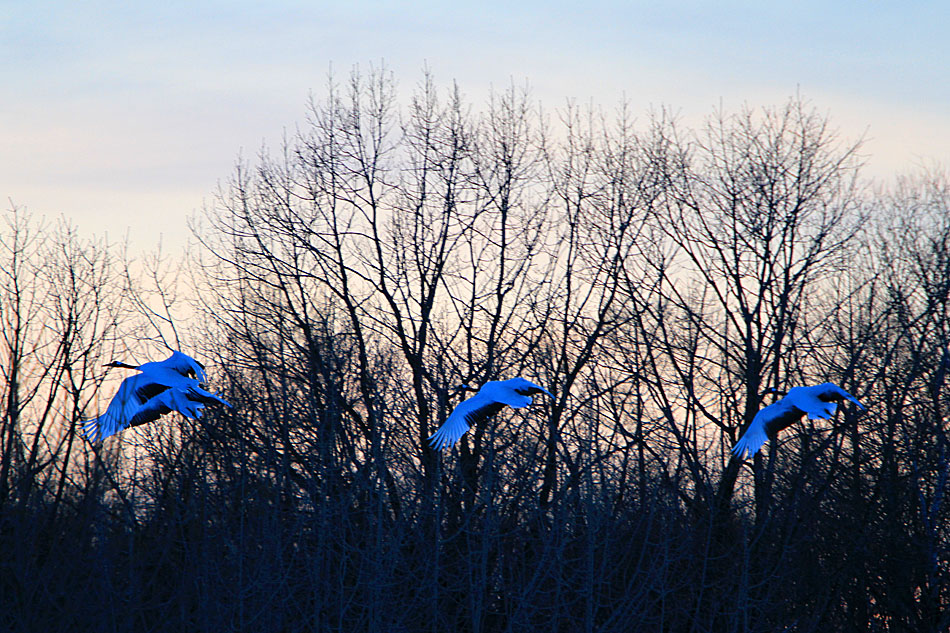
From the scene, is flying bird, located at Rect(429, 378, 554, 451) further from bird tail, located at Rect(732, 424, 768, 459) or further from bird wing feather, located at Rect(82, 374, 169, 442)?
bird wing feather, located at Rect(82, 374, 169, 442)

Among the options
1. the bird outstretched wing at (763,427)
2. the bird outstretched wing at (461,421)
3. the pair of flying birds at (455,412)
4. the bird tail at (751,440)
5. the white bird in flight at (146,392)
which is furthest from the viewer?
the bird tail at (751,440)

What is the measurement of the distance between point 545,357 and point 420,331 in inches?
93.8

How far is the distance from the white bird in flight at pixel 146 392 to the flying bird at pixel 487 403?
9.39 feet

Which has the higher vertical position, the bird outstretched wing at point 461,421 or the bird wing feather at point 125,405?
the bird outstretched wing at point 461,421

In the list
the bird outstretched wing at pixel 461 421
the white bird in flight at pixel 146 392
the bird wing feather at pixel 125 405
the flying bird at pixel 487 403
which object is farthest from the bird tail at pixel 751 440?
the bird wing feather at pixel 125 405

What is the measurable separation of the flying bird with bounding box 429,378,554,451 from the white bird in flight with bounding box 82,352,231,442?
2861 mm

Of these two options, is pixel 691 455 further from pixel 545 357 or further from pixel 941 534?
pixel 941 534

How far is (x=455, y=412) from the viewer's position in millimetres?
12391

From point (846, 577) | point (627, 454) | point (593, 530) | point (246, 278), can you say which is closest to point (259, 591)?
point (593, 530)

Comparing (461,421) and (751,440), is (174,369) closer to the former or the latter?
(461,421)

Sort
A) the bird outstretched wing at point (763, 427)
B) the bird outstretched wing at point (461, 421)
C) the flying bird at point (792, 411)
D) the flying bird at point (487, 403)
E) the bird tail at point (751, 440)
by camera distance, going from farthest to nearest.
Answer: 1. the bird tail at point (751, 440)
2. the bird outstretched wing at point (763, 427)
3. the bird outstretched wing at point (461, 421)
4. the flying bird at point (487, 403)
5. the flying bird at point (792, 411)

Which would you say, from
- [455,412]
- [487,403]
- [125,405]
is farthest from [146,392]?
[487,403]

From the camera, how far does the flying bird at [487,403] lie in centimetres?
1150

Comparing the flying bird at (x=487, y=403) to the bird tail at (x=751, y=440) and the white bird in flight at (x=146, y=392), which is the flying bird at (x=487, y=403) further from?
the white bird in flight at (x=146, y=392)
